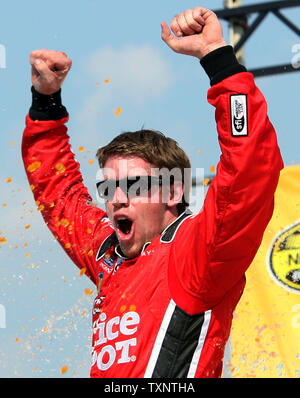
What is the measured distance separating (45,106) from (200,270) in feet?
4.61

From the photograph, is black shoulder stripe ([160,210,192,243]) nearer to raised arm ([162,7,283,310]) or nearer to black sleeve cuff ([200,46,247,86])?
raised arm ([162,7,283,310])

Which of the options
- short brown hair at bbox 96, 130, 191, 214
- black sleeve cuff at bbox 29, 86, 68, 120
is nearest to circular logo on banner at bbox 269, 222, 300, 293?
short brown hair at bbox 96, 130, 191, 214

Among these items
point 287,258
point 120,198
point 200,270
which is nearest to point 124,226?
point 120,198

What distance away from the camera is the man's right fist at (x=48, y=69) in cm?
330

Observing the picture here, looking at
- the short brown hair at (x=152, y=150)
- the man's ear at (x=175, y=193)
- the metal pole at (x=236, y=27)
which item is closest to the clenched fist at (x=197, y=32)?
the short brown hair at (x=152, y=150)

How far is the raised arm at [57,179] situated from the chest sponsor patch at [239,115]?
3.94ft

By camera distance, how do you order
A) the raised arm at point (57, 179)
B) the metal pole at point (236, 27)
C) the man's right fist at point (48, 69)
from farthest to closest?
the metal pole at point (236, 27), the raised arm at point (57, 179), the man's right fist at point (48, 69)

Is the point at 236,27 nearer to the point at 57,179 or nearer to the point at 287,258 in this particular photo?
the point at 287,258

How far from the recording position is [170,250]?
9.09 ft

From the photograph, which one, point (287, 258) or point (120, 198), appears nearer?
point (120, 198)

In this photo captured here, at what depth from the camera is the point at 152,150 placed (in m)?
3.03

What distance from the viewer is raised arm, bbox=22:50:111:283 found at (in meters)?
3.46

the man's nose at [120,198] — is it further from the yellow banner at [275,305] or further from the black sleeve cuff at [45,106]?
the yellow banner at [275,305]

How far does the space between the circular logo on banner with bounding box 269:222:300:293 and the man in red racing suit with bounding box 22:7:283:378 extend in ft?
5.97
